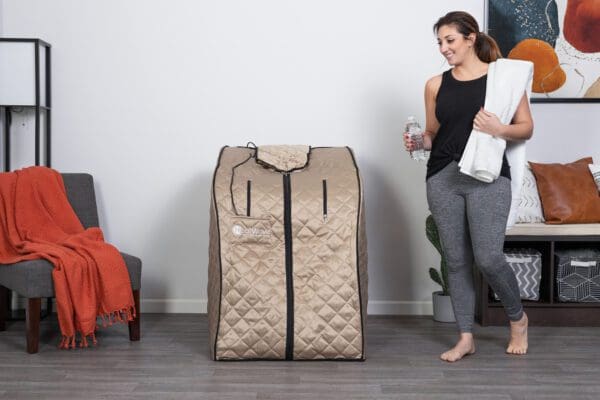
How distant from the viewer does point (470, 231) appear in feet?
9.67

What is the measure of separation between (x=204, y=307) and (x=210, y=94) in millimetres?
1086

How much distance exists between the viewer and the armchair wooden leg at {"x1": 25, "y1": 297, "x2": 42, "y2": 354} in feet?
9.96

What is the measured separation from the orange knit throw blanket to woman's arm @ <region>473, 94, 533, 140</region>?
61.3 inches

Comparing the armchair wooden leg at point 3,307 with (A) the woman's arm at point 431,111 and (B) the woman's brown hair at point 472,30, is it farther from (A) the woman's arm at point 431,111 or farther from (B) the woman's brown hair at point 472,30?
(B) the woman's brown hair at point 472,30

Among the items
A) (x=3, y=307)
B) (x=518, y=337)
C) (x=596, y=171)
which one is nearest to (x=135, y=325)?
(x=3, y=307)

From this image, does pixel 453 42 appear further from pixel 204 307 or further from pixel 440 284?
pixel 204 307

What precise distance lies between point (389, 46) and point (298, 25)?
47cm

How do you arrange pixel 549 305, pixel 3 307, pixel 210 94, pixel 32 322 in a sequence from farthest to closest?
pixel 210 94 < pixel 549 305 < pixel 3 307 < pixel 32 322

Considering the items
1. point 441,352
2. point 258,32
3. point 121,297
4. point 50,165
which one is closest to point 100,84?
point 50,165

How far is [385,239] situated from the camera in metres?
3.94

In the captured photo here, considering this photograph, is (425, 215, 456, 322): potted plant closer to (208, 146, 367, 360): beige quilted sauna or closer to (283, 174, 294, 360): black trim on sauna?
(208, 146, 367, 360): beige quilted sauna

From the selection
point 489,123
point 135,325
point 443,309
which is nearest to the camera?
point 489,123

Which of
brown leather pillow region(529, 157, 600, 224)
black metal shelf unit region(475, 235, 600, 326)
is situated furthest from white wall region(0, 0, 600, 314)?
brown leather pillow region(529, 157, 600, 224)

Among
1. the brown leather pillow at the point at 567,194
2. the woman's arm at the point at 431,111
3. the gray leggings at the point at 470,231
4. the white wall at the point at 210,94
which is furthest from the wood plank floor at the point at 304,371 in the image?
the woman's arm at the point at 431,111
